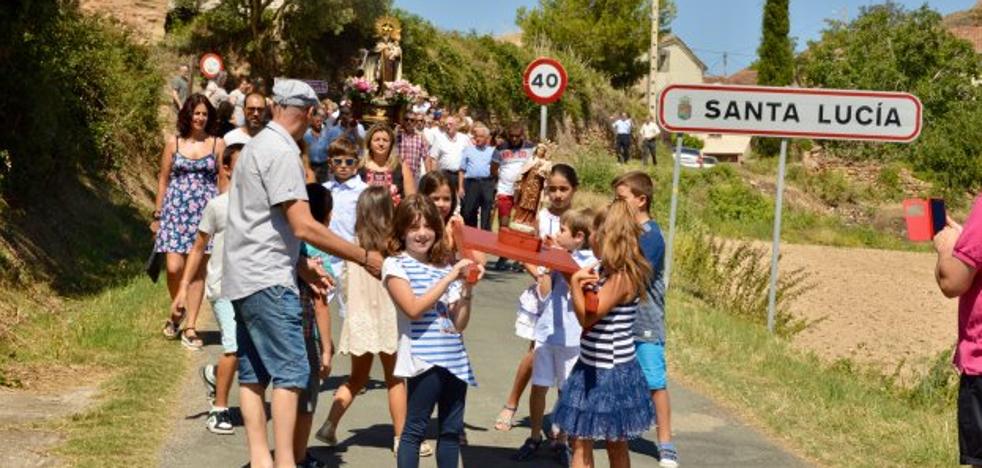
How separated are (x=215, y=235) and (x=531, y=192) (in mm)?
2788

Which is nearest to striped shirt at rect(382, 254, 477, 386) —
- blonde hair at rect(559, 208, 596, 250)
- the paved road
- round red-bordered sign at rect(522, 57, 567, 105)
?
blonde hair at rect(559, 208, 596, 250)

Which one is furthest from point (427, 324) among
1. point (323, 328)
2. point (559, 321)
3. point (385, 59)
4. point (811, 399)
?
point (385, 59)

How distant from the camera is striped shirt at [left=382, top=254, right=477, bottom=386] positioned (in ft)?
22.7

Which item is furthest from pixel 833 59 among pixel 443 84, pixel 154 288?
pixel 154 288

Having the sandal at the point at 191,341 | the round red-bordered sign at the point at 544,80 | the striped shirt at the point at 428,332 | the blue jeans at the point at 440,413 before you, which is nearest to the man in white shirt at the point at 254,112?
the sandal at the point at 191,341

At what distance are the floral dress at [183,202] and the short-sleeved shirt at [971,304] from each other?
6.74 m

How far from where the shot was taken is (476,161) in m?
18.0

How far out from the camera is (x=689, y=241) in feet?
68.3

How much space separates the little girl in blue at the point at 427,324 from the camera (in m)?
6.90

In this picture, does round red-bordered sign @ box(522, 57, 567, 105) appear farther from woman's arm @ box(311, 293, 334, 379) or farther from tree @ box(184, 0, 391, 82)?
tree @ box(184, 0, 391, 82)

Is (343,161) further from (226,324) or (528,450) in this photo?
(528,450)

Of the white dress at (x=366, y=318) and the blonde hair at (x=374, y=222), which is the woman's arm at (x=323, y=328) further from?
the blonde hair at (x=374, y=222)

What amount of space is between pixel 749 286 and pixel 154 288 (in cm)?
730

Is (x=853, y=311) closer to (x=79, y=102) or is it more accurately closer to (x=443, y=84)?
(x=79, y=102)
